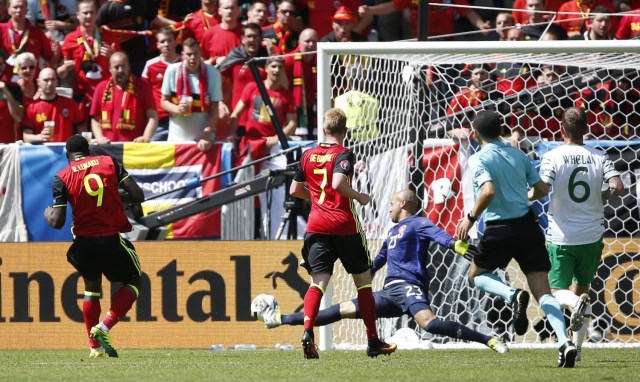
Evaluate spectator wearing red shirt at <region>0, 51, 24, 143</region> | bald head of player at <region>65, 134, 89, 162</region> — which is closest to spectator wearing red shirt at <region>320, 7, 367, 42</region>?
spectator wearing red shirt at <region>0, 51, 24, 143</region>

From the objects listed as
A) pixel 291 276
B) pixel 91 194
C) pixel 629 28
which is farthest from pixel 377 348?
pixel 629 28

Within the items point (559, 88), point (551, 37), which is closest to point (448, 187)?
point (559, 88)

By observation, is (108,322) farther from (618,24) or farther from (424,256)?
(618,24)

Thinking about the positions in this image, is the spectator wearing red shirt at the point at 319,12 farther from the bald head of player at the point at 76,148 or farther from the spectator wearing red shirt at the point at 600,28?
the bald head of player at the point at 76,148

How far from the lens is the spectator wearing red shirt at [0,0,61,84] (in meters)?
14.8

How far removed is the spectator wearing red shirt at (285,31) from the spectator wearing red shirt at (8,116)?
3289 mm

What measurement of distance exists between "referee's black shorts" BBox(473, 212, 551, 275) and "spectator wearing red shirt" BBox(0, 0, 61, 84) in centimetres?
817

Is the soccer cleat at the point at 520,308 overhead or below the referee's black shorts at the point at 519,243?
below

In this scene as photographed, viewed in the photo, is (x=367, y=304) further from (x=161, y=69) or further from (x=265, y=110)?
(x=161, y=69)

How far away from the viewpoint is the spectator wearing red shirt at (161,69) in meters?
14.3

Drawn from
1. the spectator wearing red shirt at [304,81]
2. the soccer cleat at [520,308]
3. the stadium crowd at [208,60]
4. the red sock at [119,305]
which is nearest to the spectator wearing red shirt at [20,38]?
the stadium crowd at [208,60]

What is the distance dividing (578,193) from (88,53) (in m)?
7.80

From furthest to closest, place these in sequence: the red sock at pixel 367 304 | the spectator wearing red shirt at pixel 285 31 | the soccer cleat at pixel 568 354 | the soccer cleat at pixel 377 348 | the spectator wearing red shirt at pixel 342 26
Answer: the spectator wearing red shirt at pixel 285 31 → the spectator wearing red shirt at pixel 342 26 → the soccer cleat at pixel 377 348 → the red sock at pixel 367 304 → the soccer cleat at pixel 568 354

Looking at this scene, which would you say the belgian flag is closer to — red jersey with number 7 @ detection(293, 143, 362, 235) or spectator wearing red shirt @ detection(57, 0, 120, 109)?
spectator wearing red shirt @ detection(57, 0, 120, 109)
